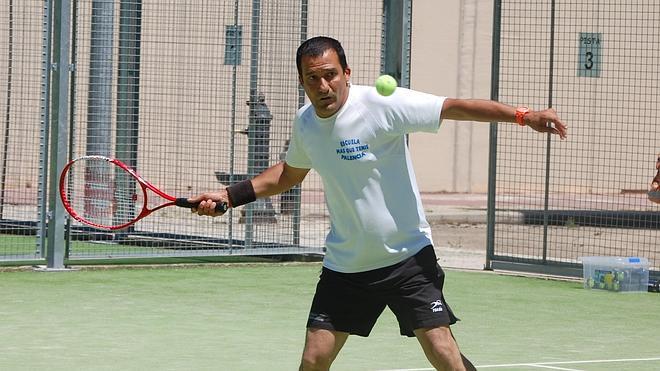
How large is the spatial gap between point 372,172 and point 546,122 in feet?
2.72

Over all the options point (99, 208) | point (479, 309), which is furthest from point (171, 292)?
point (479, 309)

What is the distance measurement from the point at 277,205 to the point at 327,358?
846 cm

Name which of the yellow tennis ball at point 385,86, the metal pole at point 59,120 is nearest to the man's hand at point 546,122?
the yellow tennis ball at point 385,86

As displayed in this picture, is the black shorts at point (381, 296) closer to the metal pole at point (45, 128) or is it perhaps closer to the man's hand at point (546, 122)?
the man's hand at point (546, 122)

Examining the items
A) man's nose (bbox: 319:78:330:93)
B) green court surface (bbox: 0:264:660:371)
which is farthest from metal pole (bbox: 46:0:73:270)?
man's nose (bbox: 319:78:330:93)

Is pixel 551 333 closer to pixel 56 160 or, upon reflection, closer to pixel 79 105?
pixel 56 160

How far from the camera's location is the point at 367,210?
5.96 meters

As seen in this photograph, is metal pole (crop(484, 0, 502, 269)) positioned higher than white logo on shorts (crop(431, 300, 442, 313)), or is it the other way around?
metal pole (crop(484, 0, 502, 269))

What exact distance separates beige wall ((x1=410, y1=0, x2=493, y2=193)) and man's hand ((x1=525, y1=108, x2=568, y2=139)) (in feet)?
67.7

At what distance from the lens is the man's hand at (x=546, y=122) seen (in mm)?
5504

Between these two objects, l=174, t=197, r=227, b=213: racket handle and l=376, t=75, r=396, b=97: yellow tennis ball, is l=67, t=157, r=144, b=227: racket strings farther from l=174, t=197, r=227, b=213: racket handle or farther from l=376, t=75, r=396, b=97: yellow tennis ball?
l=376, t=75, r=396, b=97: yellow tennis ball

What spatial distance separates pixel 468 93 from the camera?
26875 millimetres

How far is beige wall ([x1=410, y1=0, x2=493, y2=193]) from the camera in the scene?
26516 mm

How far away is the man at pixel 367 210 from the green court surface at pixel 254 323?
6.78 feet
